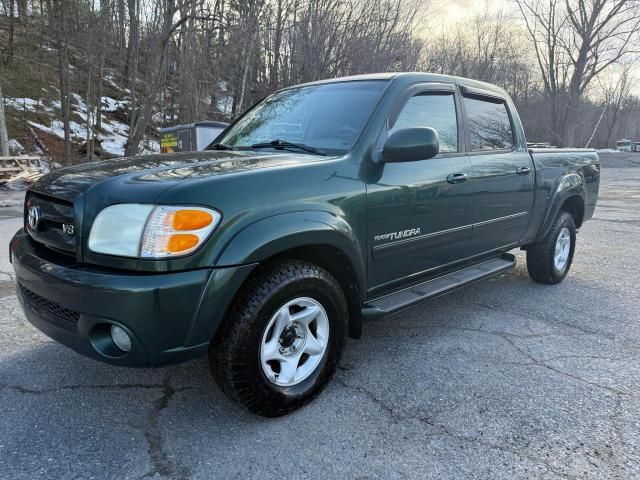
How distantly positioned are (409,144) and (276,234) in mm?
993

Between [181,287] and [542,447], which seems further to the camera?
[542,447]

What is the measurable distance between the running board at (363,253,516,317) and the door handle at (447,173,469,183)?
70 centimetres

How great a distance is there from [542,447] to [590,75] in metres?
38.7

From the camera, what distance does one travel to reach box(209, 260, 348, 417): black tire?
2.20m

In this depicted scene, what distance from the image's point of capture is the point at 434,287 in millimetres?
3309

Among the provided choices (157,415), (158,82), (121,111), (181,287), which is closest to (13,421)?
(157,415)

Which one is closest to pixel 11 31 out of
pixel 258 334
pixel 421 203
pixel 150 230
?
pixel 421 203

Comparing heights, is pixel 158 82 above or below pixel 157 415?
above

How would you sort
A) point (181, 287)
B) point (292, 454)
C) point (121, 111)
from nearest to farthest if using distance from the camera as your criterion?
1. point (181, 287)
2. point (292, 454)
3. point (121, 111)

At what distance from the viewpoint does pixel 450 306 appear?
4223 millimetres

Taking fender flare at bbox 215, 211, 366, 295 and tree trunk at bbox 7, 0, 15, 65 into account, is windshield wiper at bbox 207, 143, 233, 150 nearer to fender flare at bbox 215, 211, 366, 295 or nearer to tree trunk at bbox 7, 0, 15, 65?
fender flare at bbox 215, 211, 366, 295

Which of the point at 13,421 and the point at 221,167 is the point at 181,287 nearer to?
the point at 221,167

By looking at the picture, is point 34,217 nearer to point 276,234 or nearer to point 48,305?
point 48,305

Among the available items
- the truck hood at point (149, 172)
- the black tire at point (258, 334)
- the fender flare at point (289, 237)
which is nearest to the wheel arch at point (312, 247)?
the fender flare at point (289, 237)
